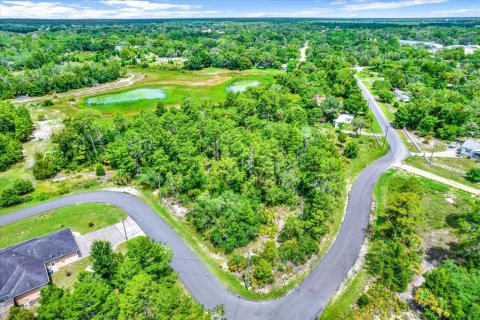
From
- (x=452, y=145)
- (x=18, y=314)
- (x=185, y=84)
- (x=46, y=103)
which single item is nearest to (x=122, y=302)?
(x=18, y=314)

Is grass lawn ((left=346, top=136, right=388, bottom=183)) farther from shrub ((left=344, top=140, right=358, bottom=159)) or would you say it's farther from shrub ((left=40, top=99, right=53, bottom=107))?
shrub ((left=40, top=99, right=53, bottom=107))

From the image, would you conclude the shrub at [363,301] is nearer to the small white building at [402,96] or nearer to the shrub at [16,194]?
the shrub at [16,194]

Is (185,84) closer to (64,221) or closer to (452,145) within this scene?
(64,221)

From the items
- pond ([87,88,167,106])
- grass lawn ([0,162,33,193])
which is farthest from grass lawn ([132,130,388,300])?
pond ([87,88,167,106])

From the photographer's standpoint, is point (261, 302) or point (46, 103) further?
point (46, 103)

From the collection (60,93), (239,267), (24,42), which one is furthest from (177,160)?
(24,42)

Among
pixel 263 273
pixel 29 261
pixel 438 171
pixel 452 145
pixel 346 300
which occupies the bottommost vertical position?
pixel 346 300

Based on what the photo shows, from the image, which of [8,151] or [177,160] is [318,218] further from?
[8,151]
